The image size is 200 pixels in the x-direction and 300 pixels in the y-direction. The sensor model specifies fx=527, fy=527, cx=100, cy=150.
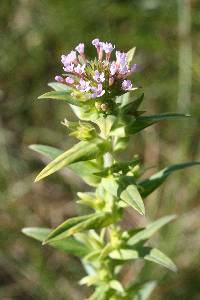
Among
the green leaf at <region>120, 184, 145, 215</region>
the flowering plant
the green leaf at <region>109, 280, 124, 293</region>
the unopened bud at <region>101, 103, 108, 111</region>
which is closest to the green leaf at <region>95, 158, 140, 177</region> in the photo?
the flowering plant

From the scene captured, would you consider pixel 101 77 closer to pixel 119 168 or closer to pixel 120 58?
pixel 120 58

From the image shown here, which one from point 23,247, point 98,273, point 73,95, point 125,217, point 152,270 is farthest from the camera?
point 125,217

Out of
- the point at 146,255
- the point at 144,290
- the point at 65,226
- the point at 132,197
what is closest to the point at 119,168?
the point at 132,197

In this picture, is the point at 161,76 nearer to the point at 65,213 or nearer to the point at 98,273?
the point at 65,213

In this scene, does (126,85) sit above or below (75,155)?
above

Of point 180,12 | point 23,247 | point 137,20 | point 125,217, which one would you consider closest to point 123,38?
point 137,20

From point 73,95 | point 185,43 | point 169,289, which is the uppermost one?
point 185,43
